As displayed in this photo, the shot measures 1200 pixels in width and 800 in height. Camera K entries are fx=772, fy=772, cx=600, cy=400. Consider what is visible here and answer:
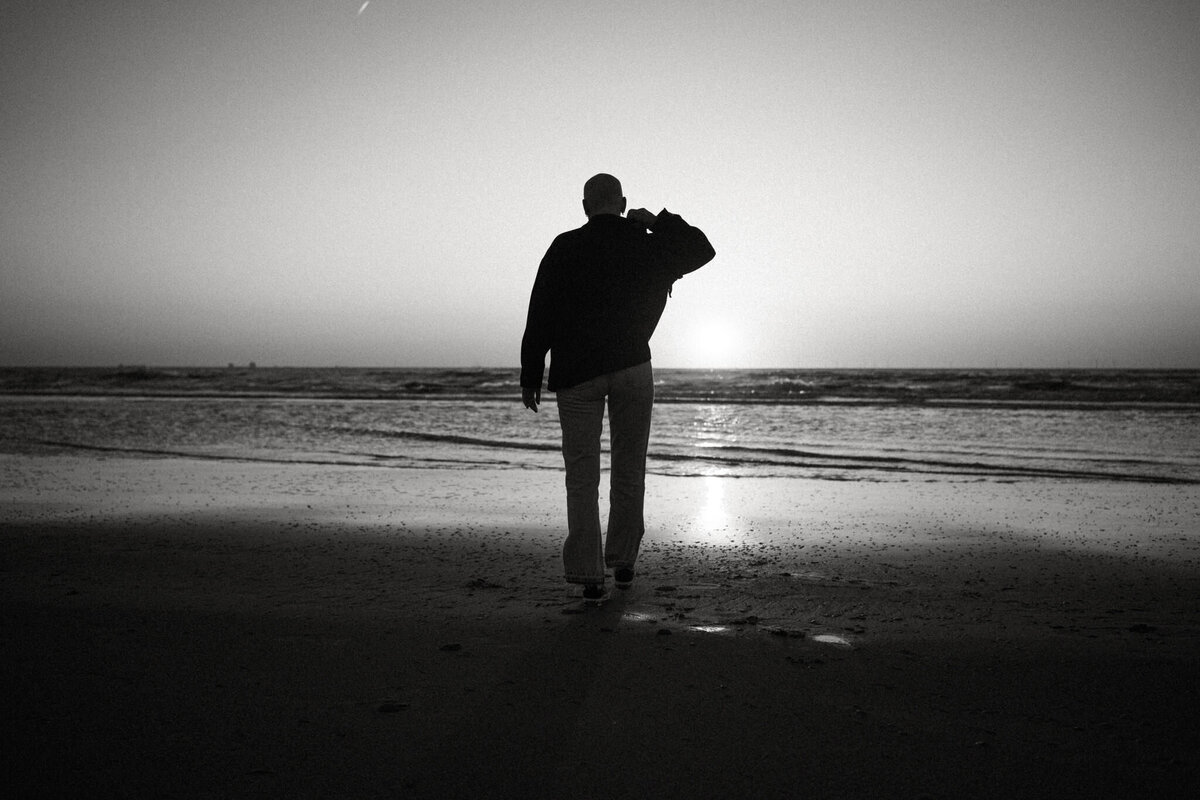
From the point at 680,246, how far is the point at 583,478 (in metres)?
1.12

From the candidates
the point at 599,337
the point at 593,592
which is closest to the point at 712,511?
the point at 593,592

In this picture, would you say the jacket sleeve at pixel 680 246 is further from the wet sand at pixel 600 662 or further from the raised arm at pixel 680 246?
the wet sand at pixel 600 662

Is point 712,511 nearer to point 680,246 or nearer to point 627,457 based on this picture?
point 627,457

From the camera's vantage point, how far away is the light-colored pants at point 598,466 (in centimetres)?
334

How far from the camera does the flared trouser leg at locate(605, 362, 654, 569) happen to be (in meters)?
3.39

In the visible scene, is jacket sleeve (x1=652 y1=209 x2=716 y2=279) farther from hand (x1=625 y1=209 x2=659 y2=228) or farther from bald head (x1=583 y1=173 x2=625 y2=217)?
bald head (x1=583 y1=173 x2=625 y2=217)

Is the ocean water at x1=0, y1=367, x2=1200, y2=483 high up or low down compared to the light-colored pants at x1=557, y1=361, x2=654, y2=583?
down

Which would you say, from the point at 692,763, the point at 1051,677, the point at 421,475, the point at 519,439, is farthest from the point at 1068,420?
the point at 692,763

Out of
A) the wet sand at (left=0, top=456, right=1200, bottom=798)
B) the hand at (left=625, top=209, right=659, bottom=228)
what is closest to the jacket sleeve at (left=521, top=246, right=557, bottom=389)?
the hand at (left=625, top=209, right=659, bottom=228)

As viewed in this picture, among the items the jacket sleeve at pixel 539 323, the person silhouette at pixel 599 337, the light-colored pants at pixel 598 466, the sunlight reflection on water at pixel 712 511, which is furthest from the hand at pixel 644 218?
the sunlight reflection on water at pixel 712 511

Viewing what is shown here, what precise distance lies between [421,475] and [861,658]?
6005mm

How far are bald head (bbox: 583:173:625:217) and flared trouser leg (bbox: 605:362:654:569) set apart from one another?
73 cm

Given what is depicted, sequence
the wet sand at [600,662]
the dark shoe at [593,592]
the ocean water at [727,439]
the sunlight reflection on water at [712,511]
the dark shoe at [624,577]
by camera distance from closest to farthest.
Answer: the wet sand at [600,662] < the dark shoe at [593,592] < the dark shoe at [624,577] < the sunlight reflection on water at [712,511] < the ocean water at [727,439]

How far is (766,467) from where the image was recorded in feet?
28.2
